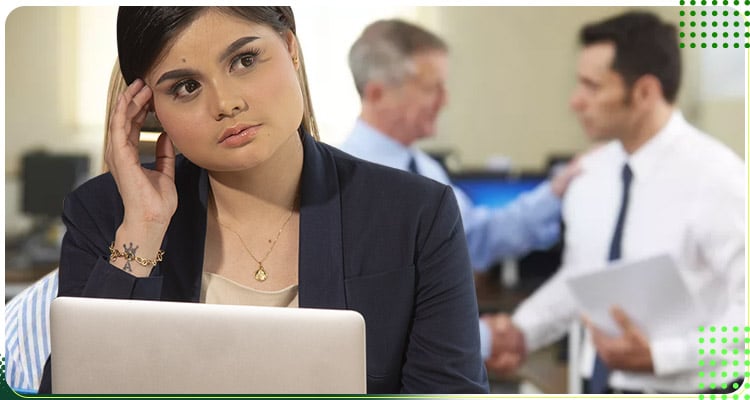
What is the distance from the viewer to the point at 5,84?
2.12 m

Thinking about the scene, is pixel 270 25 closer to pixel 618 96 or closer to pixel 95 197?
pixel 95 197

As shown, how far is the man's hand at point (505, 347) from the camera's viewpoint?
2715 millimetres

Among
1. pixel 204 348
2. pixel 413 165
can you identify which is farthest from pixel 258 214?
pixel 413 165

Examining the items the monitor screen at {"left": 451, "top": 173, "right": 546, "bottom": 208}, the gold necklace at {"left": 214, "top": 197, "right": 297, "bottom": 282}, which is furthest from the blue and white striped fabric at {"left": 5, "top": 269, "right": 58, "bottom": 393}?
the monitor screen at {"left": 451, "top": 173, "right": 546, "bottom": 208}

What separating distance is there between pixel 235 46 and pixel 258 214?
12.9 inches

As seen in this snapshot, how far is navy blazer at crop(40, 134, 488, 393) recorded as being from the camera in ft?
6.05

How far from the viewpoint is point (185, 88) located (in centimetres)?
188

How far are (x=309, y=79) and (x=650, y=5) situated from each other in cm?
83

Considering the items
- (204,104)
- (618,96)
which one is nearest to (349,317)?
(204,104)

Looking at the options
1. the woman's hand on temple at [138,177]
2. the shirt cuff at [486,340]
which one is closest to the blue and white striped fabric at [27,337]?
the woman's hand on temple at [138,177]

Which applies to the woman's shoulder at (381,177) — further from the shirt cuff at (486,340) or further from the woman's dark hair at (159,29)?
the shirt cuff at (486,340)

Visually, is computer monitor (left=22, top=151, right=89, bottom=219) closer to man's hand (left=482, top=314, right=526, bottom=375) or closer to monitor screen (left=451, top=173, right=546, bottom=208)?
monitor screen (left=451, top=173, right=546, bottom=208)

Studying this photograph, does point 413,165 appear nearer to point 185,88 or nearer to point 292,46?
point 292,46

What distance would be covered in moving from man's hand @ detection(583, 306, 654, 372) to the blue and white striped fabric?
138 cm
